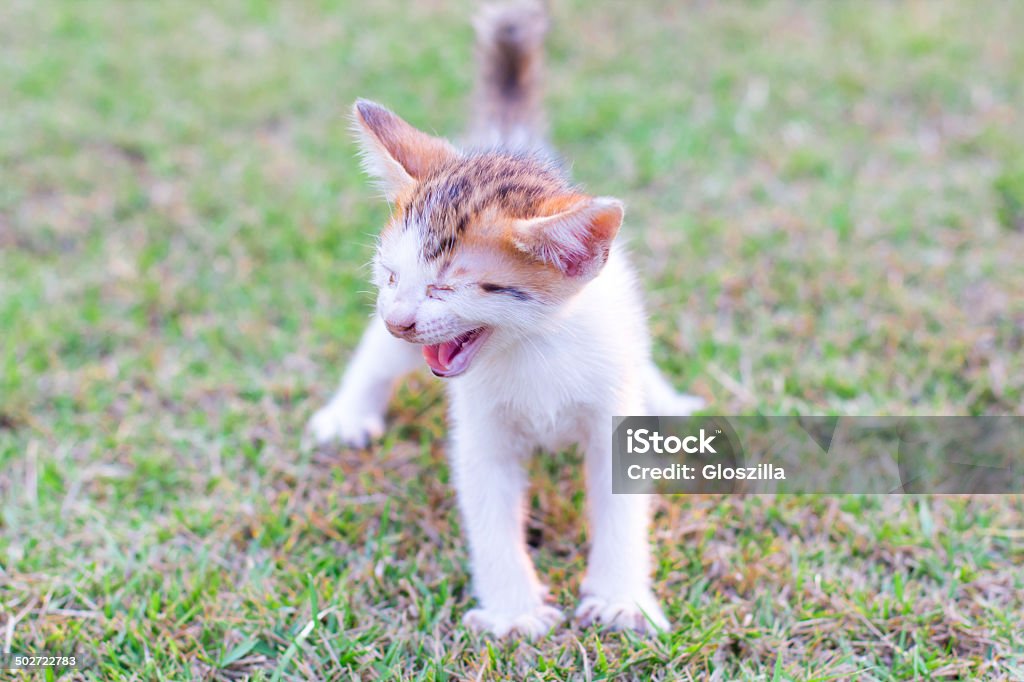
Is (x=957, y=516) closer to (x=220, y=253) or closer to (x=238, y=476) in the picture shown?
(x=238, y=476)

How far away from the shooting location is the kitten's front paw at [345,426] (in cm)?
332

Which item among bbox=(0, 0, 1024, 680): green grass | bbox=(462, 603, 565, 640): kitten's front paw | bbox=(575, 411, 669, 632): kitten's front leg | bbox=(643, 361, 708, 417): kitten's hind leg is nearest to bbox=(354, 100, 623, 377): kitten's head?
bbox=(575, 411, 669, 632): kitten's front leg

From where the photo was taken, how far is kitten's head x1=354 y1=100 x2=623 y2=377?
210 centimetres

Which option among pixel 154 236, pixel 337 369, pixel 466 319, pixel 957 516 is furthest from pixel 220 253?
pixel 957 516

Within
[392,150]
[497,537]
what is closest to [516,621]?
[497,537]

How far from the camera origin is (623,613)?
8.43ft

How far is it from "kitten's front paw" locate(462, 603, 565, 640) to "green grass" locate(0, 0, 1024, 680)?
6 centimetres

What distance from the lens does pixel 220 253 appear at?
4340 millimetres

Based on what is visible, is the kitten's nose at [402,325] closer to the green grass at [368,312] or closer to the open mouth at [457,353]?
the open mouth at [457,353]

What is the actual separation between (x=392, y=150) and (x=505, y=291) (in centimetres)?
59

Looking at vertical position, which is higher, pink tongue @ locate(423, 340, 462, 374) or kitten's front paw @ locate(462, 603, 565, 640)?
pink tongue @ locate(423, 340, 462, 374)

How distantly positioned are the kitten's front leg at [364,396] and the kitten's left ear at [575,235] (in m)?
1.20

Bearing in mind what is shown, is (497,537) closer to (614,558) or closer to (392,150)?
(614,558)

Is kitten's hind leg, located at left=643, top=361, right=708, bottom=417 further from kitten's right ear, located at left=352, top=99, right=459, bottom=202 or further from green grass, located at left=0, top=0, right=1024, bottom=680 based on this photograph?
kitten's right ear, located at left=352, top=99, right=459, bottom=202
